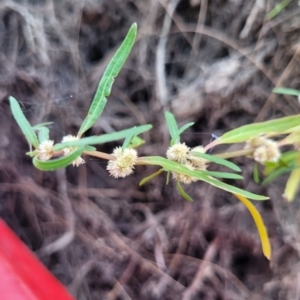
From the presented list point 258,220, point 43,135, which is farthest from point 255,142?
point 43,135

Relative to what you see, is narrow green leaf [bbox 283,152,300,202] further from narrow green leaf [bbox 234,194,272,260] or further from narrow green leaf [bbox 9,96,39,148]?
narrow green leaf [bbox 9,96,39,148]

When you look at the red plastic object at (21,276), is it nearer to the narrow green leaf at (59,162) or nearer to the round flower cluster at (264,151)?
the narrow green leaf at (59,162)

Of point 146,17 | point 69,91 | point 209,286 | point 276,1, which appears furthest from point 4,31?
point 209,286

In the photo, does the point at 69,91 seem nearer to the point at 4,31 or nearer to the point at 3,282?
the point at 4,31

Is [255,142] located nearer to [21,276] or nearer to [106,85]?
[106,85]

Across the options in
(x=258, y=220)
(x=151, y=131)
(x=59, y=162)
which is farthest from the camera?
(x=151, y=131)

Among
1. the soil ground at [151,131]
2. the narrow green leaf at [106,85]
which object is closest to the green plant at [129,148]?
the narrow green leaf at [106,85]

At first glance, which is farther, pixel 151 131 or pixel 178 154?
pixel 151 131
